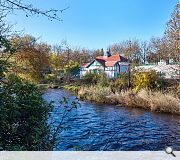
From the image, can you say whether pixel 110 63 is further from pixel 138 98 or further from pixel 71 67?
pixel 138 98

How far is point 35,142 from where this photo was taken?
158 inches

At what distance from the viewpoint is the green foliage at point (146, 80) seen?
20.7 meters

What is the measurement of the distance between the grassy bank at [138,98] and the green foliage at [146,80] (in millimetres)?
954

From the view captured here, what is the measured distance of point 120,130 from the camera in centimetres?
1227

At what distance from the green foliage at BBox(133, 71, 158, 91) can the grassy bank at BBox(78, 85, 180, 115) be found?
954mm

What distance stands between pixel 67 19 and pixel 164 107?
13.1m

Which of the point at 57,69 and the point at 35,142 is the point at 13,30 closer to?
the point at 35,142

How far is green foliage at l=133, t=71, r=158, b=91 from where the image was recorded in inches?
814

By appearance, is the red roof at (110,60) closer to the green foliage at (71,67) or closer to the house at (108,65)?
the house at (108,65)

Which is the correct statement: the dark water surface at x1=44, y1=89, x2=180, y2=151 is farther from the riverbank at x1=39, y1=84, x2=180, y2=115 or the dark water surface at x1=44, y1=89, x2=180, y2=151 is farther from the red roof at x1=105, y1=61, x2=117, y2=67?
the red roof at x1=105, y1=61, x2=117, y2=67

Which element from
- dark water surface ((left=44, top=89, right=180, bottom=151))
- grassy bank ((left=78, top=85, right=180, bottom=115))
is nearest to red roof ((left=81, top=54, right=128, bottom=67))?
grassy bank ((left=78, top=85, right=180, bottom=115))

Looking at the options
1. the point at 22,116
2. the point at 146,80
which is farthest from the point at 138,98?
the point at 22,116

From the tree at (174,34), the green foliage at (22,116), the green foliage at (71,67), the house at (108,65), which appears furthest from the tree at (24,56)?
the green foliage at (71,67)

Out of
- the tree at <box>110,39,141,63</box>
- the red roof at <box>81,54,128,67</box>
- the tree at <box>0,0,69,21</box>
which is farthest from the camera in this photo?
the red roof at <box>81,54,128,67</box>
